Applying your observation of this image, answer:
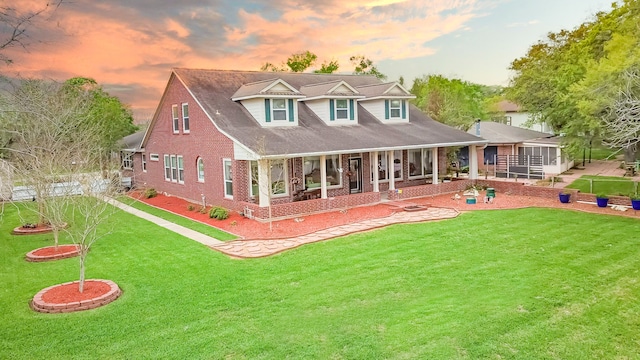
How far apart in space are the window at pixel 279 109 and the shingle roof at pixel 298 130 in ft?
2.34

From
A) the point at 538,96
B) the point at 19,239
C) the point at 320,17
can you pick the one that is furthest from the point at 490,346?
the point at 538,96

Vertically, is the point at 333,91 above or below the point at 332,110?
above

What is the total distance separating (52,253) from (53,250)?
0.43 m

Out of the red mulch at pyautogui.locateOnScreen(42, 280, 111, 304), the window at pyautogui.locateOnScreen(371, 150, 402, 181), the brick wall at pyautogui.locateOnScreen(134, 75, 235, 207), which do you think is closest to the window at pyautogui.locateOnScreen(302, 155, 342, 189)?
the window at pyautogui.locateOnScreen(371, 150, 402, 181)

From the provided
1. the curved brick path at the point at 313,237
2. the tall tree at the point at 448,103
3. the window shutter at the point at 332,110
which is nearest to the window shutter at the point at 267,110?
the window shutter at the point at 332,110

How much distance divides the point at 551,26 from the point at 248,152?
27329 mm

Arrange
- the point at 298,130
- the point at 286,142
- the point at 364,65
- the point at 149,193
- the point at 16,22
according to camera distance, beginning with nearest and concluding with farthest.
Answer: the point at 16,22 < the point at 286,142 < the point at 298,130 < the point at 149,193 < the point at 364,65

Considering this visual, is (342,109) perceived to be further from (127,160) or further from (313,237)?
(127,160)

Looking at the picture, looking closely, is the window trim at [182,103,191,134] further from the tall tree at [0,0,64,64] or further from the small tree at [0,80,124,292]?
the tall tree at [0,0,64,64]

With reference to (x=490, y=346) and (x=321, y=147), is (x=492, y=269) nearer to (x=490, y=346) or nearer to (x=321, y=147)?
(x=490, y=346)

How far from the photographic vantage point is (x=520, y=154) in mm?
33750

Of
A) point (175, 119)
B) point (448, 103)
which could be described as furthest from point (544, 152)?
point (175, 119)

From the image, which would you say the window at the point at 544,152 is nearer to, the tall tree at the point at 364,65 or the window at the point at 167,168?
the tall tree at the point at 364,65

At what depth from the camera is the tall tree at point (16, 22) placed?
8.02 meters
